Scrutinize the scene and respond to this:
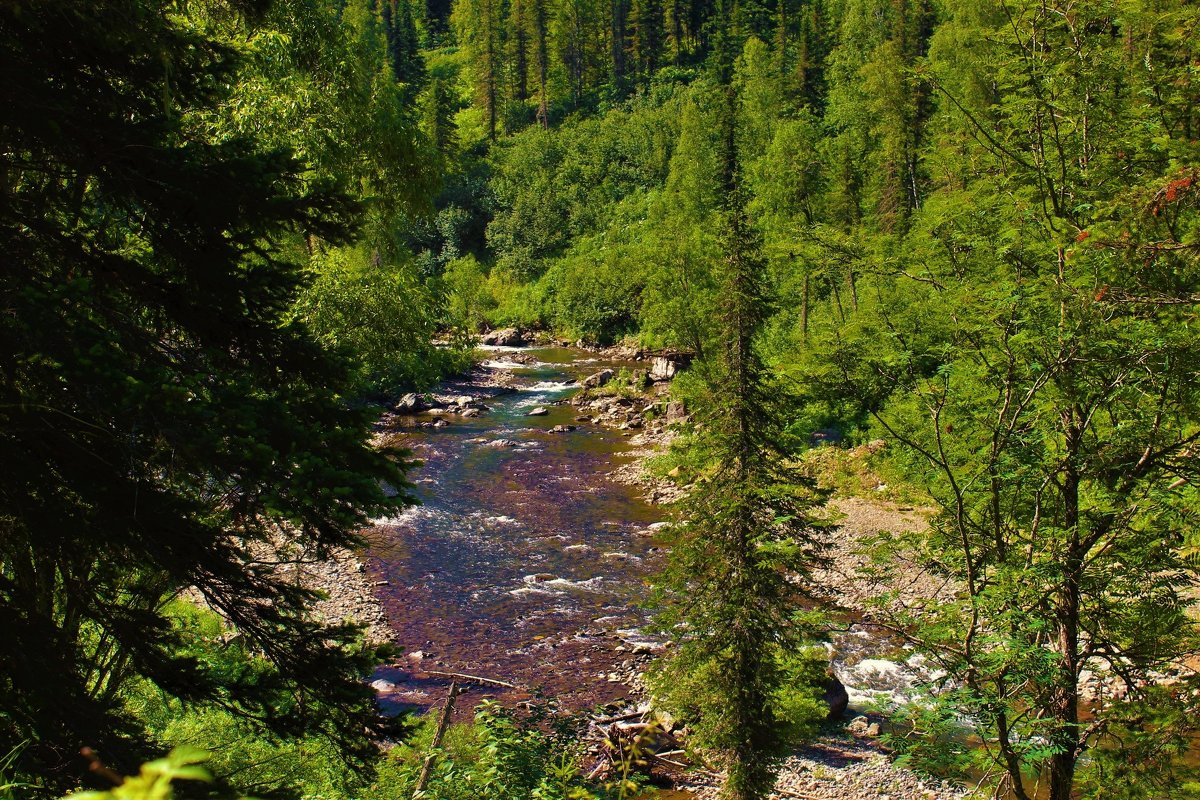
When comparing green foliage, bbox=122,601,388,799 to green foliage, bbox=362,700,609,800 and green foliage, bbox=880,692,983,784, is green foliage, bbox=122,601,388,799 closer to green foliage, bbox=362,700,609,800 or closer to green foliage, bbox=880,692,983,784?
green foliage, bbox=362,700,609,800

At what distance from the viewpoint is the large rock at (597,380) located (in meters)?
39.0

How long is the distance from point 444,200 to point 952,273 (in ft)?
238

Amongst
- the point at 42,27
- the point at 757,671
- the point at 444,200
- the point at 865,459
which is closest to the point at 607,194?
the point at 444,200

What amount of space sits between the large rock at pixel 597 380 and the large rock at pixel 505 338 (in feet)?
46.5

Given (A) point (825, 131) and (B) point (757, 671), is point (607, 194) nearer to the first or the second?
(A) point (825, 131)

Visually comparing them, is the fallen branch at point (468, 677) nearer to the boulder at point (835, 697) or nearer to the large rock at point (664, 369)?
the boulder at point (835, 697)

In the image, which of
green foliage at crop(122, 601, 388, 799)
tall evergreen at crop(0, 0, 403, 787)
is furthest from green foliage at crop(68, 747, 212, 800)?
green foliage at crop(122, 601, 388, 799)

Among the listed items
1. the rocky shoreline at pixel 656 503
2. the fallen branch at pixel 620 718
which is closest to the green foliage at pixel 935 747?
the rocky shoreline at pixel 656 503

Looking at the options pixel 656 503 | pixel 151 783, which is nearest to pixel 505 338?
pixel 656 503

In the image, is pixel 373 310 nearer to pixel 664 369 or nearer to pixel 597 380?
pixel 597 380

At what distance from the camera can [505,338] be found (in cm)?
5334

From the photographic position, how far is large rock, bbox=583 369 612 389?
38969mm

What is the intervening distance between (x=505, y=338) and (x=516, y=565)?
35251 millimetres

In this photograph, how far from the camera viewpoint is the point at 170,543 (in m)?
3.99
